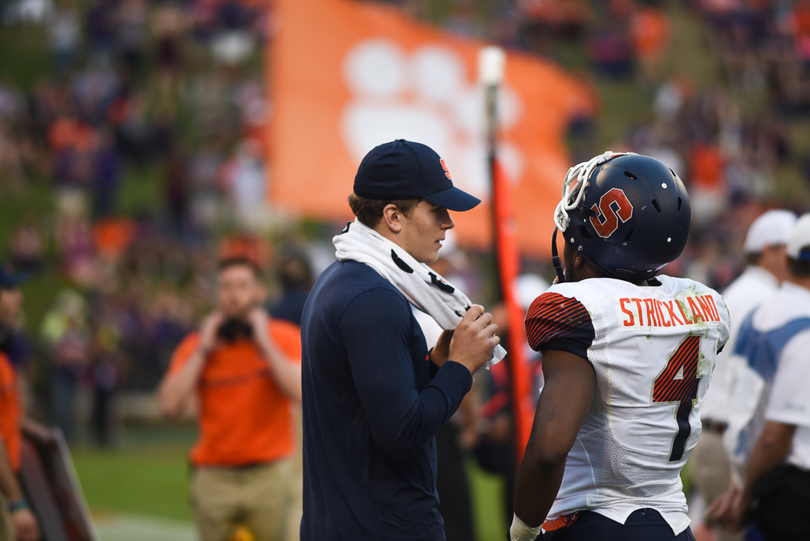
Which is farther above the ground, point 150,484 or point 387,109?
point 387,109

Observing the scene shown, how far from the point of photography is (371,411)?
2.64 meters

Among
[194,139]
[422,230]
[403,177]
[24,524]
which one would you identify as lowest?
[24,524]

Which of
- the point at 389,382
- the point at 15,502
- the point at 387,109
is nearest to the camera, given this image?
the point at 389,382

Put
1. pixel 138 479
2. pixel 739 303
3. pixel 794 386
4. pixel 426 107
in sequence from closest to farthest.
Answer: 1. pixel 794 386
2. pixel 739 303
3. pixel 426 107
4. pixel 138 479

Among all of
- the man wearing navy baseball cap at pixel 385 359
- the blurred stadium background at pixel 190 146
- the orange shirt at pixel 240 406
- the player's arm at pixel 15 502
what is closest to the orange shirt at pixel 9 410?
the player's arm at pixel 15 502

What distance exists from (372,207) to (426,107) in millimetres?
7418

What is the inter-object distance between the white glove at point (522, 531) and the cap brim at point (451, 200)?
36.4 inches

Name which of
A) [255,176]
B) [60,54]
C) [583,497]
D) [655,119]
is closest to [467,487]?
[583,497]

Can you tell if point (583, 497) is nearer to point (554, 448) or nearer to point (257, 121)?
point (554, 448)

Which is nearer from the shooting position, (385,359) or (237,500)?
(385,359)

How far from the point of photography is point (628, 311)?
2564 mm

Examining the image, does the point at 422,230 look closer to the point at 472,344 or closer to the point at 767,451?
the point at 472,344

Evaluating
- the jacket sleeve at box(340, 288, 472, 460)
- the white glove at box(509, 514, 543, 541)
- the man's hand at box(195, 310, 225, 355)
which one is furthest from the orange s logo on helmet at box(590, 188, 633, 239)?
the man's hand at box(195, 310, 225, 355)

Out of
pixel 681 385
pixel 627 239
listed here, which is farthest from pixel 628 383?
pixel 627 239
